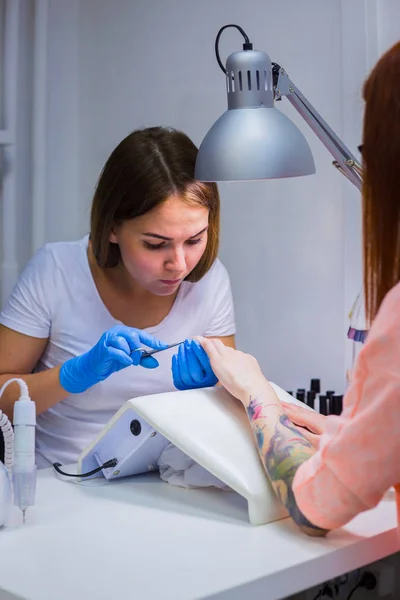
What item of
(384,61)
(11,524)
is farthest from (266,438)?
(384,61)

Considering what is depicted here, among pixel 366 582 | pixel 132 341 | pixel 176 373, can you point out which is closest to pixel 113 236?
pixel 132 341

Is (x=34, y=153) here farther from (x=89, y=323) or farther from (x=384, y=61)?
(x=384, y=61)

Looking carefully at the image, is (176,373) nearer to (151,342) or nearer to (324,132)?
(151,342)

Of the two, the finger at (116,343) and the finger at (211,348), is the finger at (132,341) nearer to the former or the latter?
the finger at (116,343)

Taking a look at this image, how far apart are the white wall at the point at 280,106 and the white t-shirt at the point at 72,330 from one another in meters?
0.48

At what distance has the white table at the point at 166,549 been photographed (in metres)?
1.07

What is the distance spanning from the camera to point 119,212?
1881 mm

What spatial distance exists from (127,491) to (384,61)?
0.84 meters

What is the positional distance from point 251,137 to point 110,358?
509 mm

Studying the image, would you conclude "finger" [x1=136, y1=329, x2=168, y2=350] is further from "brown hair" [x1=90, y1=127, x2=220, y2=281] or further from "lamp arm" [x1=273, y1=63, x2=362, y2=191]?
"lamp arm" [x1=273, y1=63, x2=362, y2=191]

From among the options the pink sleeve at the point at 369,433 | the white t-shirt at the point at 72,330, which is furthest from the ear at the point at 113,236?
the pink sleeve at the point at 369,433

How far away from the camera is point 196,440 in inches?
55.0

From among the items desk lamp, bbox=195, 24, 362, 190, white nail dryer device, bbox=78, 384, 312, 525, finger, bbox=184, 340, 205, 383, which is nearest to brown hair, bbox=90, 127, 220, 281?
desk lamp, bbox=195, 24, 362, 190

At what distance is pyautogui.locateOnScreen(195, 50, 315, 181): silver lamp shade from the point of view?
1.52 meters
